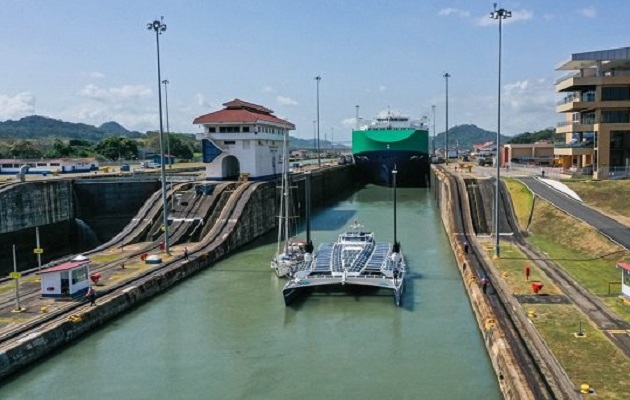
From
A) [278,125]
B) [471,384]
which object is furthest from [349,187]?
[471,384]

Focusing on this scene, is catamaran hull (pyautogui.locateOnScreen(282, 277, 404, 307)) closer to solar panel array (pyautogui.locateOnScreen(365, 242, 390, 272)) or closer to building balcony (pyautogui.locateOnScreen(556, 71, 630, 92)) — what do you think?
solar panel array (pyautogui.locateOnScreen(365, 242, 390, 272))

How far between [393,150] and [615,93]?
→ 146 feet

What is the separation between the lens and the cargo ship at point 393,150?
105500 millimetres

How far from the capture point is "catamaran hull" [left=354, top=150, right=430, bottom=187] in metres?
107

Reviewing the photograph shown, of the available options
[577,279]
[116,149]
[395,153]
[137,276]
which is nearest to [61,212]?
[137,276]

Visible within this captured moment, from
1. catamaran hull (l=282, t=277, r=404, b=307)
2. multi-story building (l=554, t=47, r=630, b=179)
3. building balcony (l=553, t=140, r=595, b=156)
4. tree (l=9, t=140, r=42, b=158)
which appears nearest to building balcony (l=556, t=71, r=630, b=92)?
multi-story building (l=554, t=47, r=630, b=179)

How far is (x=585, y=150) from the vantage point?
222 ft

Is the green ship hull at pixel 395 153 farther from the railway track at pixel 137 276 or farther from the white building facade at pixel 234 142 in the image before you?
the railway track at pixel 137 276

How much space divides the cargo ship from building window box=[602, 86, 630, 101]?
42248 mm

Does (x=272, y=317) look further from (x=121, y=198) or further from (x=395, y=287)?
(x=121, y=198)

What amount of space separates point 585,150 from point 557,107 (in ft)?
28.5

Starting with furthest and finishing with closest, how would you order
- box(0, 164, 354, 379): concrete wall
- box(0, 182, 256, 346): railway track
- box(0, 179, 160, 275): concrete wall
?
box(0, 179, 160, 275): concrete wall < box(0, 182, 256, 346): railway track < box(0, 164, 354, 379): concrete wall

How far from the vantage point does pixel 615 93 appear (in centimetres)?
6550

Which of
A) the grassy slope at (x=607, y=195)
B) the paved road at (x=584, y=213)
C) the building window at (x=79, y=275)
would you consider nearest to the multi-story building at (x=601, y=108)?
the grassy slope at (x=607, y=195)
